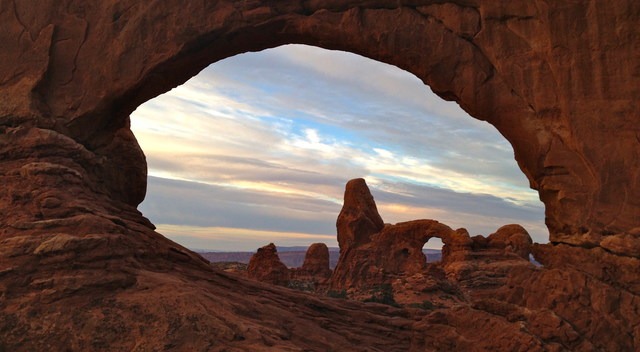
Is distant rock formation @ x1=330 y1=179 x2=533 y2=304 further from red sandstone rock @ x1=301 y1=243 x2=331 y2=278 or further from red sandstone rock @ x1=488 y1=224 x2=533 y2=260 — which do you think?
red sandstone rock @ x1=301 y1=243 x2=331 y2=278

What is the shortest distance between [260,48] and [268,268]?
21.3 meters

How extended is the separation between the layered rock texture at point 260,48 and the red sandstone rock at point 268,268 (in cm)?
1932

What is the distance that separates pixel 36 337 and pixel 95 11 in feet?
21.9

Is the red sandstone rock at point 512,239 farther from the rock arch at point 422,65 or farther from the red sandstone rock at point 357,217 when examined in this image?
the rock arch at point 422,65

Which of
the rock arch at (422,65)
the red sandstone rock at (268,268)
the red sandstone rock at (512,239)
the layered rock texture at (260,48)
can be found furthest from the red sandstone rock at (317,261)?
the rock arch at (422,65)

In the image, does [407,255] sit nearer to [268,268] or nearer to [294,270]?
[268,268]

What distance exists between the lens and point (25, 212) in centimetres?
891

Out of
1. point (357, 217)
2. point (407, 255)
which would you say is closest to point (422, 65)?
point (407, 255)

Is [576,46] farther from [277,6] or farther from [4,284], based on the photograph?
[4,284]

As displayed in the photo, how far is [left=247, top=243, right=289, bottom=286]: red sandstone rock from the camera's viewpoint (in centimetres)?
3070

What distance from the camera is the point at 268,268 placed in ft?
102

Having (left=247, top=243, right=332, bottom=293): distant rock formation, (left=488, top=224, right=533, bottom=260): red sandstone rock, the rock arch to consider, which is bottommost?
(left=247, top=243, right=332, bottom=293): distant rock formation

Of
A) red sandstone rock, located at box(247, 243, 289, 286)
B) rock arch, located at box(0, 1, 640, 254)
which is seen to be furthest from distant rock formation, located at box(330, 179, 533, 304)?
rock arch, located at box(0, 1, 640, 254)

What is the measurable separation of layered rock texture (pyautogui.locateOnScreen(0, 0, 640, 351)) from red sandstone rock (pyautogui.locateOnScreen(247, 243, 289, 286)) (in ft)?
63.4
